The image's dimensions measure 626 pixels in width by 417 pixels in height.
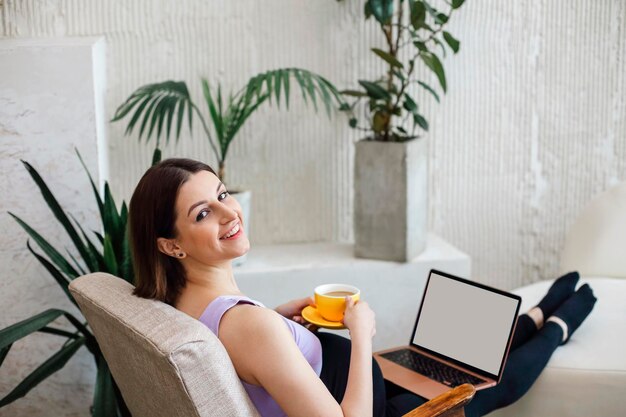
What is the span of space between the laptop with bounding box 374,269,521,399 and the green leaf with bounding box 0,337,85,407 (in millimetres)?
791

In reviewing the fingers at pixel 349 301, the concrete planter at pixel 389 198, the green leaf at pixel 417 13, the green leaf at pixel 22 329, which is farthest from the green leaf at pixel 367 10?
the green leaf at pixel 22 329

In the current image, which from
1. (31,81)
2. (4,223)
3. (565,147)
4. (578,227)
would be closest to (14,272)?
(4,223)

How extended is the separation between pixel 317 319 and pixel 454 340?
0.46 metres

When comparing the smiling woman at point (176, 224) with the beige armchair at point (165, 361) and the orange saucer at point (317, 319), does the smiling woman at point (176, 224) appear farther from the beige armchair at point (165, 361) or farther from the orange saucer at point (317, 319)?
the orange saucer at point (317, 319)

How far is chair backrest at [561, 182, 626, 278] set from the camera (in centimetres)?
248

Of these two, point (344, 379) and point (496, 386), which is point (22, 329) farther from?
point (496, 386)

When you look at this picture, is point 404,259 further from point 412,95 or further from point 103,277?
point 103,277

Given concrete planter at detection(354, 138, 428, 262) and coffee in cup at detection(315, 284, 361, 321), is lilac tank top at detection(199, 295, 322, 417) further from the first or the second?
concrete planter at detection(354, 138, 428, 262)

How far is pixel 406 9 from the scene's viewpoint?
2.70m

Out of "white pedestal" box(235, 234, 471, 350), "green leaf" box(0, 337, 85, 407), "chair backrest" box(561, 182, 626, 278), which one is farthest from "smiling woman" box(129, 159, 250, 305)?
"chair backrest" box(561, 182, 626, 278)

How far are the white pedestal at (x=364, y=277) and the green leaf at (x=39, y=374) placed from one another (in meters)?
0.59

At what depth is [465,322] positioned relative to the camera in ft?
6.25

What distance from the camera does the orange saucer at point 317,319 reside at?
1.59m

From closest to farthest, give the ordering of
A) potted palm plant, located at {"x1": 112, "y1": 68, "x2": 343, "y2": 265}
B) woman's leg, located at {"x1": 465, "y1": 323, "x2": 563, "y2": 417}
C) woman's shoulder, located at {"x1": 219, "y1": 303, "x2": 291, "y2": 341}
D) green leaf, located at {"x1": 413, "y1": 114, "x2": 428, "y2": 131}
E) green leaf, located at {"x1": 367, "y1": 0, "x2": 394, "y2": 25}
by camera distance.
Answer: woman's shoulder, located at {"x1": 219, "y1": 303, "x2": 291, "y2": 341} < woman's leg, located at {"x1": 465, "y1": 323, "x2": 563, "y2": 417} < potted palm plant, located at {"x1": 112, "y1": 68, "x2": 343, "y2": 265} < green leaf, located at {"x1": 367, "y1": 0, "x2": 394, "y2": 25} < green leaf, located at {"x1": 413, "y1": 114, "x2": 428, "y2": 131}
